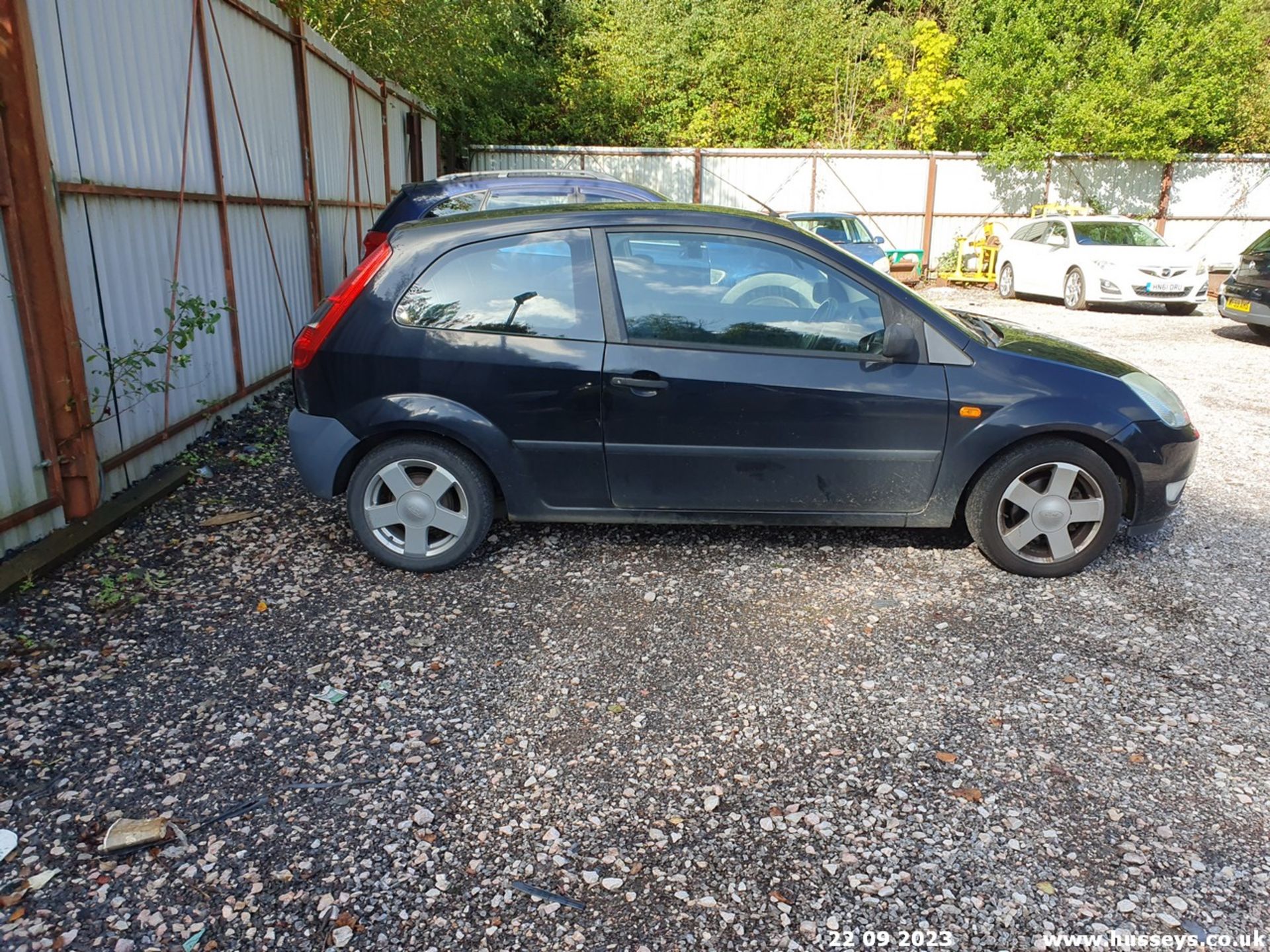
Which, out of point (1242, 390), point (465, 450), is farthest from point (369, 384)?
point (1242, 390)

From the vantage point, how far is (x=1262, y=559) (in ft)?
15.6

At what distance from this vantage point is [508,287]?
4.30 metres

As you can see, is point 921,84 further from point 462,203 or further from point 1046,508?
point 1046,508

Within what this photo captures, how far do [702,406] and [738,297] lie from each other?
0.54 meters

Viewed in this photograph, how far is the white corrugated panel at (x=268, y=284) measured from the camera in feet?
23.0

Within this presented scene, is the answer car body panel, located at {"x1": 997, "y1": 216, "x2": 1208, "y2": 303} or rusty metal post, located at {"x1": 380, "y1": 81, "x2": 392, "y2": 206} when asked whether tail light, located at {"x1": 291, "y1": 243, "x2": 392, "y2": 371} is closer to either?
rusty metal post, located at {"x1": 380, "y1": 81, "x2": 392, "y2": 206}

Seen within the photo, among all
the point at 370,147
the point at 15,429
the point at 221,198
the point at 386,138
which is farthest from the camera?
the point at 386,138

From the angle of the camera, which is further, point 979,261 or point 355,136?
point 979,261

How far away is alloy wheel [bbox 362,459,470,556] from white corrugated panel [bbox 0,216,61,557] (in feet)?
5.02

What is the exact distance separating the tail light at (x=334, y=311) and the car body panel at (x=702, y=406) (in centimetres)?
5

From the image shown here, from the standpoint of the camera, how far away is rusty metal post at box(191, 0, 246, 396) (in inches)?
243

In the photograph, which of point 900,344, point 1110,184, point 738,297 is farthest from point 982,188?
point 738,297

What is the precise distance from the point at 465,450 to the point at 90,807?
2.12 meters

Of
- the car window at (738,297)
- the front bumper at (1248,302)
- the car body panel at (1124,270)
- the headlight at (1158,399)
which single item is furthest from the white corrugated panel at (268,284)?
the car body panel at (1124,270)
